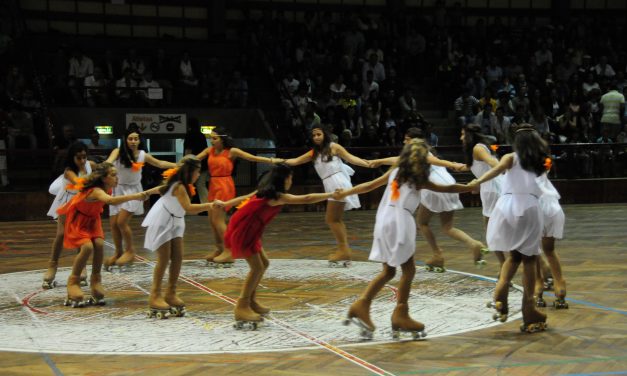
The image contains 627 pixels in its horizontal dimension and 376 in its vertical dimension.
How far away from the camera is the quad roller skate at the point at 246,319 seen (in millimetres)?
6859

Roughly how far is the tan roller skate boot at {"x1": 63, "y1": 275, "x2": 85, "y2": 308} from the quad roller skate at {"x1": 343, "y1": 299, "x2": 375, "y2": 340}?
2.73 m

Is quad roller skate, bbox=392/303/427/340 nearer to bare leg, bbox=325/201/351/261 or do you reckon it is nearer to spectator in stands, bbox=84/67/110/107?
bare leg, bbox=325/201/351/261

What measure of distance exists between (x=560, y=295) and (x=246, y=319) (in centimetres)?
284

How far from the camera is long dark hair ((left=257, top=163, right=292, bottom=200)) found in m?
6.90

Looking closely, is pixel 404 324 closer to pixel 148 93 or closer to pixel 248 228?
pixel 248 228

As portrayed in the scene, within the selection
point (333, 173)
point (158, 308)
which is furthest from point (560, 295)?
point (333, 173)

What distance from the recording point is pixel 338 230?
409 inches

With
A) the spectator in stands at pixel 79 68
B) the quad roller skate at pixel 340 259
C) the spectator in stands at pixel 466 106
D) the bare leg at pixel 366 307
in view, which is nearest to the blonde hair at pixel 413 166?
the bare leg at pixel 366 307

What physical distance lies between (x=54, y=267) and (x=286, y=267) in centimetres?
267

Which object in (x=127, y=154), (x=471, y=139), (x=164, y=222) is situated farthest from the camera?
(x=127, y=154)

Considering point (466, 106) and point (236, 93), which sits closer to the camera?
point (236, 93)

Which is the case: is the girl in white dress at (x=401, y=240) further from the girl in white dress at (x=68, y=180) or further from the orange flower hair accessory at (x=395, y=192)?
the girl in white dress at (x=68, y=180)

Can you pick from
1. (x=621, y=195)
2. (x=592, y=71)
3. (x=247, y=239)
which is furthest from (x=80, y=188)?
(x=592, y=71)

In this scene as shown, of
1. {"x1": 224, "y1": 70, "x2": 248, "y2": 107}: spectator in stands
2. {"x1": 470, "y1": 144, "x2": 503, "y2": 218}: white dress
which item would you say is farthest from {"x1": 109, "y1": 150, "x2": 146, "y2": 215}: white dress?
{"x1": 224, "y1": 70, "x2": 248, "y2": 107}: spectator in stands
